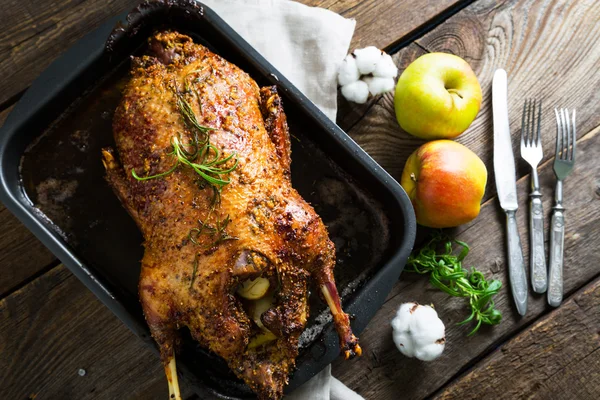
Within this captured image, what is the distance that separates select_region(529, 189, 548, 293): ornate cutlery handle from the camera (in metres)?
2.20

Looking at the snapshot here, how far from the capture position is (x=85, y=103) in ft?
6.66

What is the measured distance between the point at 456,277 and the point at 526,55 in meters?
0.97

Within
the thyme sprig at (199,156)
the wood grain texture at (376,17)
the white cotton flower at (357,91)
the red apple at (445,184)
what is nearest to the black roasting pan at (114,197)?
the red apple at (445,184)

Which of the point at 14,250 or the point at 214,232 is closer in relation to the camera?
the point at 214,232

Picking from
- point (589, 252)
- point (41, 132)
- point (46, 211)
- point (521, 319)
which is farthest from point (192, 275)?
point (589, 252)

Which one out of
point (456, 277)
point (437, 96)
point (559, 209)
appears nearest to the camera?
point (437, 96)

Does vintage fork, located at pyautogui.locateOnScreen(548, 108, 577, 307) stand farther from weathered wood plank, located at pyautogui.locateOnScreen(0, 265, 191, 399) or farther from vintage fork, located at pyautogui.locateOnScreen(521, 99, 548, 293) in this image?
weathered wood plank, located at pyautogui.locateOnScreen(0, 265, 191, 399)

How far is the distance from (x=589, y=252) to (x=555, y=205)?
0.24 metres

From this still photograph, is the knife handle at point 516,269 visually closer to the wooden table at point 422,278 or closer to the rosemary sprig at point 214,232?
the wooden table at point 422,278

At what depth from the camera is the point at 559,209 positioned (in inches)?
87.1

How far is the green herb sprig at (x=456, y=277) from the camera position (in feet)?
6.97

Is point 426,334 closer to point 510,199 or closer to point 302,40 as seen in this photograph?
point 510,199

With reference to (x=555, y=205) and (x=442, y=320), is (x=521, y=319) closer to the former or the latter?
(x=442, y=320)

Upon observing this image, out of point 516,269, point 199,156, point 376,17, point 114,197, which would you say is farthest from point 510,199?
point 114,197
